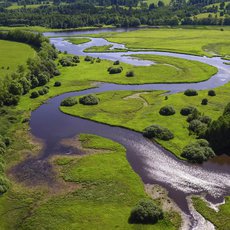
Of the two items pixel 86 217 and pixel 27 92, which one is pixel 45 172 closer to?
pixel 86 217

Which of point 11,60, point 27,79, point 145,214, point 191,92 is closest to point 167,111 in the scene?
point 191,92

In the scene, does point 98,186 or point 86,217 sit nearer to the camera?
point 86,217

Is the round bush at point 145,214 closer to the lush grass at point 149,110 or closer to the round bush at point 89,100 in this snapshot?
the lush grass at point 149,110

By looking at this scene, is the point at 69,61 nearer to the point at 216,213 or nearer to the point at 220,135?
the point at 220,135

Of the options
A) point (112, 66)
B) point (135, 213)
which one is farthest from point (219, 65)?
point (135, 213)

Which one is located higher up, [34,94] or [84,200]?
[34,94]

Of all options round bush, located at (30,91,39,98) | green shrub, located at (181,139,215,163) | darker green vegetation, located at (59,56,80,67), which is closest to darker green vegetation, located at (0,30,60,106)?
round bush, located at (30,91,39,98)
